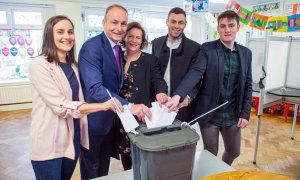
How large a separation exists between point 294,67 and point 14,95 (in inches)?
206

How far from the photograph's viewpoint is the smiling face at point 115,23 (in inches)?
49.8

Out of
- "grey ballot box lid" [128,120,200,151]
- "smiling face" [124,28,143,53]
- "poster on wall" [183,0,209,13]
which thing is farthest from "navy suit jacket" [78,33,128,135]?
"poster on wall" [183,0,209,13]

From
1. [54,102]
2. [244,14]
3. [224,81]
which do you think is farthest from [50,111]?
[244,14]

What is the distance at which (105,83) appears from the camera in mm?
1285

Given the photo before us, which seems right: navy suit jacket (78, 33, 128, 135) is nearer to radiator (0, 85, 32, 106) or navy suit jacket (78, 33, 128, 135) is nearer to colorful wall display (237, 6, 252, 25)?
colorful wall display (237, 6, 252, 25)

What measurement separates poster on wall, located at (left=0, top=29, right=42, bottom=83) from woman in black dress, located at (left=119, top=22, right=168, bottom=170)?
4.43m

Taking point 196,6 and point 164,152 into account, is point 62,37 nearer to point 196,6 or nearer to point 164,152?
point 164,152

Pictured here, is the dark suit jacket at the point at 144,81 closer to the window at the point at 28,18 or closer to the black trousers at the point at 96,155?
the black trousers at the point at 96,155

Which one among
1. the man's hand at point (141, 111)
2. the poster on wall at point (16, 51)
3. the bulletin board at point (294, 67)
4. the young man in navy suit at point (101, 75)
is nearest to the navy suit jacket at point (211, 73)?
the young man in navy suit at point (101, 75)

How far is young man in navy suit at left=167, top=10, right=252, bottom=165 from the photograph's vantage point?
161cm

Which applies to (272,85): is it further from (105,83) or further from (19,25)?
(19,25)

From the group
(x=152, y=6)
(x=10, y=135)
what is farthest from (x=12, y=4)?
(x=152, y=6)

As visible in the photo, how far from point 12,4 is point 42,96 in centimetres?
485

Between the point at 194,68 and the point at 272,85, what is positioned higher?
the point at 194,68
